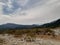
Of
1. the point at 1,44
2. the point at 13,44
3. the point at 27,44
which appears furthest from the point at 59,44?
the point at 1,44

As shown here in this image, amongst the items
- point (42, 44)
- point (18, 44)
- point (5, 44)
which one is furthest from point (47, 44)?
point (5, 44)

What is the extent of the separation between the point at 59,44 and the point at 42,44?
2943mm

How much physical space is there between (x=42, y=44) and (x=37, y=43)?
123 cm

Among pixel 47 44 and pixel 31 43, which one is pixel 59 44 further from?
pixel 31 43

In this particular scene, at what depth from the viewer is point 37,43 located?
26656 mm

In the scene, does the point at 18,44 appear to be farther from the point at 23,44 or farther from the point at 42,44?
the point at 42,44

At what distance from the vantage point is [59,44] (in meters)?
26.6

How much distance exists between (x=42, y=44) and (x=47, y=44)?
86 centimetres

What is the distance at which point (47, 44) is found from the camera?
25.2 metres

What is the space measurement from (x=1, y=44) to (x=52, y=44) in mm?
7851

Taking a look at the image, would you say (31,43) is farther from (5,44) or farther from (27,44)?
(5,44)

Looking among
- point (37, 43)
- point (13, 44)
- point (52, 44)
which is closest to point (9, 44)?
point (13, 44)

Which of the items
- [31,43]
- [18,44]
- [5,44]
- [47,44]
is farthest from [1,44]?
[47,44]

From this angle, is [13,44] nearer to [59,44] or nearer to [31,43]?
[31,43]
